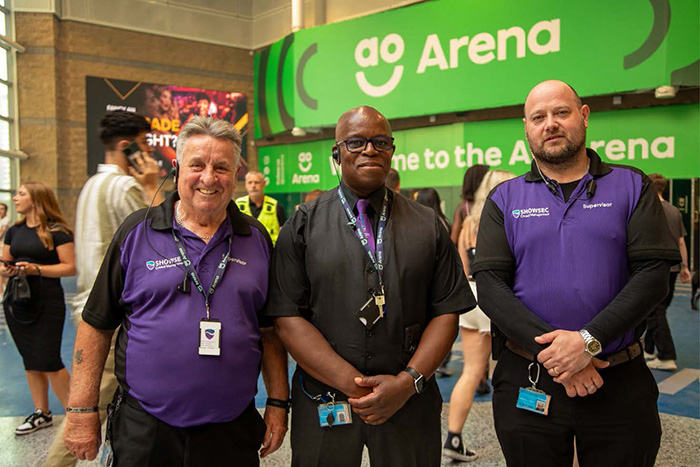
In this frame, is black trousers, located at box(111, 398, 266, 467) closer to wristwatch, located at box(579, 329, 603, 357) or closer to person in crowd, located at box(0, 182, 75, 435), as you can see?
wristwatch, located at box(579, 329, 603, 357)

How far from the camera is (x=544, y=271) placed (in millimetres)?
2074

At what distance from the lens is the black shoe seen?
11.4 ft

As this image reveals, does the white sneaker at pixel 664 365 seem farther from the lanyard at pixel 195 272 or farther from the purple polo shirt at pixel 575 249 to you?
the lanyard at pixel 195 272

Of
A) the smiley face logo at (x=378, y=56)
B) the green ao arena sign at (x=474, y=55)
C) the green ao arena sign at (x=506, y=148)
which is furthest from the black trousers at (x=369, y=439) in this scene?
the smiley face logo at (x=378, y=56)

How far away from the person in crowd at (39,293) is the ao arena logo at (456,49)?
7.35 m

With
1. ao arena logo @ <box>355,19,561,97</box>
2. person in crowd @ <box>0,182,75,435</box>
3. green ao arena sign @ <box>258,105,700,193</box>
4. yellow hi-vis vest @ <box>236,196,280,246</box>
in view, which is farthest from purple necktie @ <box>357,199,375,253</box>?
ao arena logo @ <box>355,19,561,97</box>

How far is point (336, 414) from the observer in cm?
195

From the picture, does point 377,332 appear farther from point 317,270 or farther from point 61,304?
point 61,304

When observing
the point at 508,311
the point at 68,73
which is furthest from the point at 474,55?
the point at 68,73

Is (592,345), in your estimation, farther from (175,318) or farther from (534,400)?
(175,318)

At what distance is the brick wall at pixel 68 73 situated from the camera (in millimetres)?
13164

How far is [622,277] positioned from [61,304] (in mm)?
3958

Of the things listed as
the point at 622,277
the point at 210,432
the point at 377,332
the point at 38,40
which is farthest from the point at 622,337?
the point at 38,40

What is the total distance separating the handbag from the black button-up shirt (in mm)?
2881
